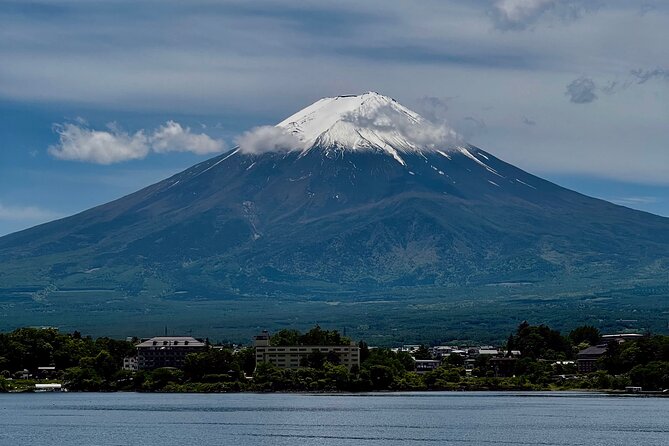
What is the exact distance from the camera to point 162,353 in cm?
9712

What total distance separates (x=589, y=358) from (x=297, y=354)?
753 inches

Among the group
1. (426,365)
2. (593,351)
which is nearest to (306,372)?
(426,365)

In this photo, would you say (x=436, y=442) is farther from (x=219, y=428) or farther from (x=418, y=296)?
(x=418, y=296)

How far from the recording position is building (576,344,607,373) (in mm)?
91875

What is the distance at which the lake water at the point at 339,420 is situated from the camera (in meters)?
47.2

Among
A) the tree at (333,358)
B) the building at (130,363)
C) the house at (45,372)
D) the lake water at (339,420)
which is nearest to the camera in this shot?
the lake water at (339,420)

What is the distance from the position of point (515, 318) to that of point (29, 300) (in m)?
69.3

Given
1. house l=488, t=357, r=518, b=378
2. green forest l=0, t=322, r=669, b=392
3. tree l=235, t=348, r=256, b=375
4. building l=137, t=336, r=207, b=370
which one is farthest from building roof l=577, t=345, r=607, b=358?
building l=137, t=336, r=207, b=370

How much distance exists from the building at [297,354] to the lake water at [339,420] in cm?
1381

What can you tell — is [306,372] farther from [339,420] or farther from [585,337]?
[339,420]

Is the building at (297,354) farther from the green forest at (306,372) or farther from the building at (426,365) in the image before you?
the building at (426,365)

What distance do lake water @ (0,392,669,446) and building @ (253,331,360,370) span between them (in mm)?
13808

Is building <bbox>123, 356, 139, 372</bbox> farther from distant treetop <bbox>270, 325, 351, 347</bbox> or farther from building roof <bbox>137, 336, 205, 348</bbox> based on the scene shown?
distant treetop <bbox>270, 325, 351, 347</bbox>

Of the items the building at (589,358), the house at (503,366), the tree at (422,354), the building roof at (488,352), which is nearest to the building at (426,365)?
the tree at (422,354)
